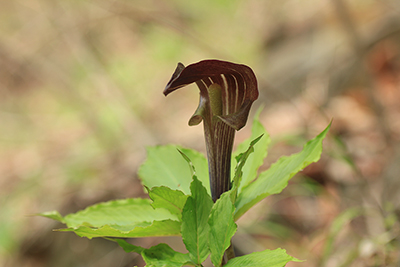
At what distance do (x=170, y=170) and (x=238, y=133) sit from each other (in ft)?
7.80

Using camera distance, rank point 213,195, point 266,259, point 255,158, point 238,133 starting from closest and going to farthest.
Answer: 1. point 266,259
2. point 213,195
3. point 255,158
4. point 238,133

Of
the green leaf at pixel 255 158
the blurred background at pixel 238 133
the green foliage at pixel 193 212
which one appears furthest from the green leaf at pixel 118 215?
the blurred background at pixel 238 133

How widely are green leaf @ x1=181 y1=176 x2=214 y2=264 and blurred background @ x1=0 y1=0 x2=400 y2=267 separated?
3.15 feet

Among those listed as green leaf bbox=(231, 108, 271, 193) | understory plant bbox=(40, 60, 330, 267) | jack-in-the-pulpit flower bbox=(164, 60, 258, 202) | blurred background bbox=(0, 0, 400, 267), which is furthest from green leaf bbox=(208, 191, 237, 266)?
blurred background bbox=(0, 0, 400, 267)

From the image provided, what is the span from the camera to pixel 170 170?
922 mm

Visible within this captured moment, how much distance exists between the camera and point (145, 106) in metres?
5.22

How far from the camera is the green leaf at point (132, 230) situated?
2.04 feet

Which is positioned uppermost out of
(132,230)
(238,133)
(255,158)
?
(238,133)

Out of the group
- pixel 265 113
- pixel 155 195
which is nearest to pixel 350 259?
pixel 155 195

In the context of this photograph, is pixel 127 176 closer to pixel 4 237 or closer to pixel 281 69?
pixel 4 237

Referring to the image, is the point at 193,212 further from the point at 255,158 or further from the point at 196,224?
the point at 255,158

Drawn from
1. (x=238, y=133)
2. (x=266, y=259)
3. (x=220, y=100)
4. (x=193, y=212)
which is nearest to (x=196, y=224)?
(x=193, y=212)

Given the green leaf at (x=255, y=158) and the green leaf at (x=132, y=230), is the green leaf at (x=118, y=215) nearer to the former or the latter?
the green leaf at (x=132, y=230)

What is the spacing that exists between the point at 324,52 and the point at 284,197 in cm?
208
